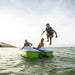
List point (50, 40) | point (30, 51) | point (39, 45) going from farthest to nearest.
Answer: point (39, 45), point (30, 51), point (50, 40)

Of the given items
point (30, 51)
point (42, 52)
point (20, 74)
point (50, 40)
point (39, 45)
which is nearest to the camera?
point (20, 74)

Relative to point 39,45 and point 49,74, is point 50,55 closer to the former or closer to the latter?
point 39,45

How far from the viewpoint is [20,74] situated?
17.7ft

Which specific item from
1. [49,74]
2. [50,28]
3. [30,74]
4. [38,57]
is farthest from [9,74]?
[38,57]

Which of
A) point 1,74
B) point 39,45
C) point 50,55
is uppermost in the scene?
point 39,45

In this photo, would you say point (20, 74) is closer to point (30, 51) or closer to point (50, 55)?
point (30, 51)

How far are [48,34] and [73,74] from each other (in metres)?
4.98

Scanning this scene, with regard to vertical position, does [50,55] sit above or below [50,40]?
below

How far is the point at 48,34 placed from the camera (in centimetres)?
972

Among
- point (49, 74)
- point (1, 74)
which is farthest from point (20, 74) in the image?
point (49, 74)

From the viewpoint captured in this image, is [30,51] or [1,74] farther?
[30,51]

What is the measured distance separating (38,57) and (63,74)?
22.3ft

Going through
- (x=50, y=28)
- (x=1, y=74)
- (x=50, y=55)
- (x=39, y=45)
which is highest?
(x=50, y=28)

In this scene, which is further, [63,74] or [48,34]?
[48,34]
